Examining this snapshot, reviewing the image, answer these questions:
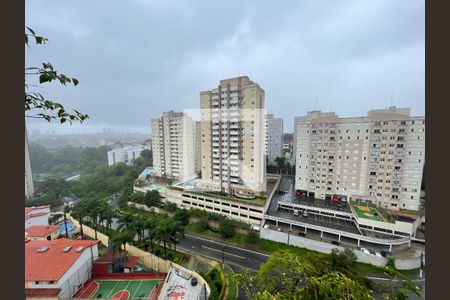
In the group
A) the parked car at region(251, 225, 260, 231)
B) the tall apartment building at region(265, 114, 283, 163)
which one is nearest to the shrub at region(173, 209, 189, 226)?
the parked car at region(251, 225, 260, 231)

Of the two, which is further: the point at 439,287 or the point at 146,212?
the point at 146,212

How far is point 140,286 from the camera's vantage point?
4918 millimetres

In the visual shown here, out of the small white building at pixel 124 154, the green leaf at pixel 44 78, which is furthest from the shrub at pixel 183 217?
the small white building at pixel 124 154

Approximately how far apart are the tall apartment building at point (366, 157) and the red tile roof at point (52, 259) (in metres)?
9.33

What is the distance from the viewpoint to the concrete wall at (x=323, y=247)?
563 centimetres

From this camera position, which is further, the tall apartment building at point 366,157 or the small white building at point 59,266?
the tall apartment building at point 366,157

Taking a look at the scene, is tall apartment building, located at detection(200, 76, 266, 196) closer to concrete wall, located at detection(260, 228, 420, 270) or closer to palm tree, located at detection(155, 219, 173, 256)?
concrete wall, located at detection(260, 228, 420, 270)

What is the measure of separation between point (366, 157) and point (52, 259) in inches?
442

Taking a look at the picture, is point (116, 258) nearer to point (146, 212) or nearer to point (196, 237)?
point (196, 237)

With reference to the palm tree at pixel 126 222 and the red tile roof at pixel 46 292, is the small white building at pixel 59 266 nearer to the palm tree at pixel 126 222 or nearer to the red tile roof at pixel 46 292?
the red tile roof at pixel 46 292

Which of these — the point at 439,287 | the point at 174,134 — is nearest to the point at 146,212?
the point at 174,134

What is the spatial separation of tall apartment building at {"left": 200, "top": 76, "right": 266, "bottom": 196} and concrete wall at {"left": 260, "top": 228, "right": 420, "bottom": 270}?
6.39 feet

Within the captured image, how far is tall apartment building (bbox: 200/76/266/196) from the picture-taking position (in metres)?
8.33

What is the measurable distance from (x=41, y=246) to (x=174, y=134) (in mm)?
8129
